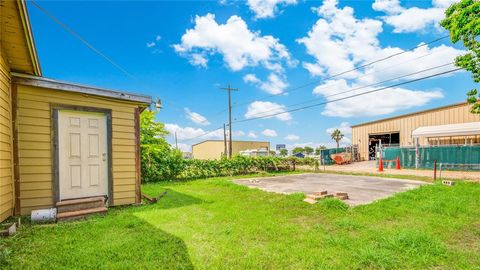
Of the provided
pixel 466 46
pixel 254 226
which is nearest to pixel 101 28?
pixel 254 226

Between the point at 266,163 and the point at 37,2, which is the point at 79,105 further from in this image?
the point at 266,163

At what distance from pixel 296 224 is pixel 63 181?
4.58 metres

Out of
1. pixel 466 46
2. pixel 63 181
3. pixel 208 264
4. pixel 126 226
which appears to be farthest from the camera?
pixel 466 46

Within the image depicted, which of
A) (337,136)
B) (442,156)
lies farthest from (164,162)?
(337,136)

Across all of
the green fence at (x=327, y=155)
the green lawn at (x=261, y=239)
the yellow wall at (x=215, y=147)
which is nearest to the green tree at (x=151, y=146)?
the green lawn at (x=261, y=239)

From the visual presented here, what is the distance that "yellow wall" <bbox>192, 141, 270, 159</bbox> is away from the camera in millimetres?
39772

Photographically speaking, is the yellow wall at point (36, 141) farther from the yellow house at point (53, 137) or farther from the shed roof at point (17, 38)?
the shed roof at point (17, 38)

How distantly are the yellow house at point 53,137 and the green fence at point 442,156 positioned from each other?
15019 mm

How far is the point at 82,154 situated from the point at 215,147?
35.5m

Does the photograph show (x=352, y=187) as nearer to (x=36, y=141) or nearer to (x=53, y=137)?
(x=53, y=137)

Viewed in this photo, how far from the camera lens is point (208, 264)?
2.47m

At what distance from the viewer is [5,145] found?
3949 millimetres

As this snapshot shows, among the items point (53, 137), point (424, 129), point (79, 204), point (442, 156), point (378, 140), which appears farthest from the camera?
point (378, 140)

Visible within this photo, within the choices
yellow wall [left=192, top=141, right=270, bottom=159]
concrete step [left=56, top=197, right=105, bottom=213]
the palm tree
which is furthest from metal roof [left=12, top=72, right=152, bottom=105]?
the palm tree
